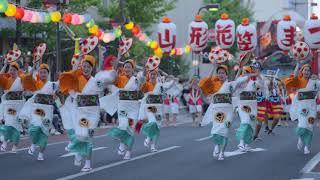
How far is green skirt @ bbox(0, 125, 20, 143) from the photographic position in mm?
15070

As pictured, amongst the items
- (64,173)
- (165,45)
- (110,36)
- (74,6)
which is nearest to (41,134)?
(64,173)

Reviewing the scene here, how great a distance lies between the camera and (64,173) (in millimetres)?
11828

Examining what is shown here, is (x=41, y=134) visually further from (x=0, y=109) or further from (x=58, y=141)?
(x=58, y=141)

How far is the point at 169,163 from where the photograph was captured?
13.5m

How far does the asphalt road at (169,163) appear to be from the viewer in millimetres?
11664

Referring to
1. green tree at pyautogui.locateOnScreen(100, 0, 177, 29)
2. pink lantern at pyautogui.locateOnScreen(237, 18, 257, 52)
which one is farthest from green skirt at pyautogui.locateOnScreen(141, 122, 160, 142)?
green tree at pyautogui.locateOnScreen(100, 0, 177, 29)

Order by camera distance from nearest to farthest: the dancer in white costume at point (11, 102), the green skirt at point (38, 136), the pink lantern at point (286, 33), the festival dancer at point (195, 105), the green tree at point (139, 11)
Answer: the green skirt at point (38, 136)
the dancer in white costume at point (11, 102)
the pink lantern at point (286, 33)
the festival dancer at point (195, 105)
the green tree at point (139, 11)

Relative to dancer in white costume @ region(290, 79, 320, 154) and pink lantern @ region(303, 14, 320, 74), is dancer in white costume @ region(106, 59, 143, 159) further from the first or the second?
pink lantern @ region(303, 14, 320, 74)

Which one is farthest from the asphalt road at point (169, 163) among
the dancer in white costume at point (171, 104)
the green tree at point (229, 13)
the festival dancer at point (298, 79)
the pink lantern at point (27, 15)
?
the green tree at point (229, 13)

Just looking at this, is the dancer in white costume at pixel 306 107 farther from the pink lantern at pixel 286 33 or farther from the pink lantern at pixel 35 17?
the pink lantern at pixel 286 33

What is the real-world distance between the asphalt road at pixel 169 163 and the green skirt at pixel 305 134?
1.11 feet

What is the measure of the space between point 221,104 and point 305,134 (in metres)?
2.25

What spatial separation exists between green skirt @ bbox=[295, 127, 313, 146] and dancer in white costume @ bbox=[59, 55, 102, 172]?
16.6ft

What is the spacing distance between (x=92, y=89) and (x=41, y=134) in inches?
101
